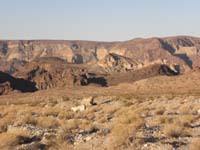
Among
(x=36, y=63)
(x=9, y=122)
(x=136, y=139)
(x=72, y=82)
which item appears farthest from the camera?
(x=36, y=63)

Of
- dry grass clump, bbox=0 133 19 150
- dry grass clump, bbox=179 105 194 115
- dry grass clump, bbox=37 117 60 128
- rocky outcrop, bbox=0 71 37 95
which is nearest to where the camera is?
dry grass clump, bbox=0 133 19 150

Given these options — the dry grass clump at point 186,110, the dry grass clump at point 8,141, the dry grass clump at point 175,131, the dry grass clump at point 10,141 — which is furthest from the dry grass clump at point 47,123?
the dry grass clump at point 186,110

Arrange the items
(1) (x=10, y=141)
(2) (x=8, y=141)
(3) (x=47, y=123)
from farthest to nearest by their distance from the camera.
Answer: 1. (3) (x=47, y=123)
2. (1) (x=10, y=141)
3. (2) (x=8, y=141)

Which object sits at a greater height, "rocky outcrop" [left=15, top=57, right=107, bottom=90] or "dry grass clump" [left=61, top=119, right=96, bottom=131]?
"rocky outcrop" [left=15, top=57, right=107, bottom=90]

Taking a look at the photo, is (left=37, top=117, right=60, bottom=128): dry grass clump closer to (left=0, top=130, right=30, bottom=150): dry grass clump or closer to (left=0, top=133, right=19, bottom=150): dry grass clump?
(left=0, top=130, right=30, bottom=150): dry grass clump

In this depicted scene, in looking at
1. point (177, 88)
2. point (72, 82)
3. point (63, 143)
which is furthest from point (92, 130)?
point (72, 82)

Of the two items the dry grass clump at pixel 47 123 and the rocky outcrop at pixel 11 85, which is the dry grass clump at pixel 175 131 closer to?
the dry grass clump at pixel 47 123

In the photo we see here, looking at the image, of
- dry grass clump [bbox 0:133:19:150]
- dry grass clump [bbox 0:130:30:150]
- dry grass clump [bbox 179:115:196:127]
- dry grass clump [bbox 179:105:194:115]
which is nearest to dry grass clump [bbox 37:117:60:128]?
dry grass clump [bbox 0:130:30:150]

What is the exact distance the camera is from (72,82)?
5148 inches

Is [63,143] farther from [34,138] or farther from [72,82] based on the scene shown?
[72,82]

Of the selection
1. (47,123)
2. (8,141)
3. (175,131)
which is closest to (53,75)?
(47,123)

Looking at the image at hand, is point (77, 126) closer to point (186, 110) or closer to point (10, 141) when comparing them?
point (10, 141)

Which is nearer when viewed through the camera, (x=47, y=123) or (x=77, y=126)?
(x=77, y=126)

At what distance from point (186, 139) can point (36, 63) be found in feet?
543
